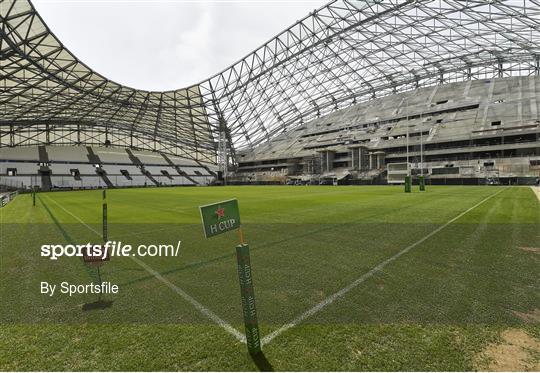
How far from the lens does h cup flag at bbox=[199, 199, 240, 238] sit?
121 inches

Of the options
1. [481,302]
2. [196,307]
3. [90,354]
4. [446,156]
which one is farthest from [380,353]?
[446,156]

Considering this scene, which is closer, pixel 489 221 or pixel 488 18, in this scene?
pixel 489 221

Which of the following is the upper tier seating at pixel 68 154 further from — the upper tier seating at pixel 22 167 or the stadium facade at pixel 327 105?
the upper tier seating at pixel 22 167

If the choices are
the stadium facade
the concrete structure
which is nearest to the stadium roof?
the stadium facade

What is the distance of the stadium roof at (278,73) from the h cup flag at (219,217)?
40314 mm

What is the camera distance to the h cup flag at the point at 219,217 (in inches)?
121

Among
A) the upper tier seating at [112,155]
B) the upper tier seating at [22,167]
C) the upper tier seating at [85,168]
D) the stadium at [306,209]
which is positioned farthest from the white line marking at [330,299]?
the upper tier seating at [112,155]

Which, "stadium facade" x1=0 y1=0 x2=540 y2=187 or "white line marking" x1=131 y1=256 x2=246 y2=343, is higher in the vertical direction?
"stadium facade" x1=0 y1=0 x2=540 y2=187

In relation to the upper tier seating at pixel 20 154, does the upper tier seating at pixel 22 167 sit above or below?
below

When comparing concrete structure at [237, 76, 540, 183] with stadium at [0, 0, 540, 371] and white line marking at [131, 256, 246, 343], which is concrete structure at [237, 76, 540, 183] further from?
white line marking at [131, 256, 246, 343]

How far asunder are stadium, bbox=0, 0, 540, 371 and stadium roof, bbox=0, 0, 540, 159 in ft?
1.57

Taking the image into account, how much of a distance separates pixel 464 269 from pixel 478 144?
7231cm

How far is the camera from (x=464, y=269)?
600 cm

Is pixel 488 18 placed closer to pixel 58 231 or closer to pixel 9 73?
pixel 58 231
